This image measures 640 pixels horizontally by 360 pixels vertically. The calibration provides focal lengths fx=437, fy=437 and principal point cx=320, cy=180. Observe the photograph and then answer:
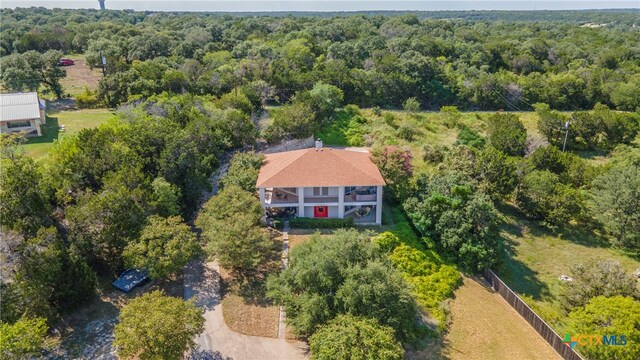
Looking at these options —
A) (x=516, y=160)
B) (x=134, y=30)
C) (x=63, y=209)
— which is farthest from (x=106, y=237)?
(x=134, y=30)

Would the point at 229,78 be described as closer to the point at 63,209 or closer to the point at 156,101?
the point at 156,101

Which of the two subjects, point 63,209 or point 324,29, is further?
point 324,29

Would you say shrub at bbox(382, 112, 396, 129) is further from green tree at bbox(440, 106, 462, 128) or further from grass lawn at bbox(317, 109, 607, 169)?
green tree at bbox(440, 106, 462, 128)

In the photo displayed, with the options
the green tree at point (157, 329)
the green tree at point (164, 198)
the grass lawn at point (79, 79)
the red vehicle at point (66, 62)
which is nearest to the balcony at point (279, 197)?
the green tree at point (164, 198)

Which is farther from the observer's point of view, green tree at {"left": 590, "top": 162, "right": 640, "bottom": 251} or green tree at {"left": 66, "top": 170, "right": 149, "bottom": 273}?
green tree at {"left": 590, "top": 162, "right": 640, "bottom": 251}

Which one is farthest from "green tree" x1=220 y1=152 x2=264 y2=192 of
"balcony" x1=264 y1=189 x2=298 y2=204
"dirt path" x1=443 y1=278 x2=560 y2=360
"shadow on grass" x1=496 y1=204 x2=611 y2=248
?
"shadow on grass" x1=496 y1=204 x2=611 y2=248

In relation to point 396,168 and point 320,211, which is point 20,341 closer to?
point 320,211
